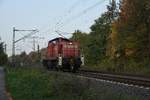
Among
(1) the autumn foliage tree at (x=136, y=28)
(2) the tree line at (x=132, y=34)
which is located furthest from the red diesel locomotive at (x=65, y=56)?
(1) the autumn foliage tree at (x=136, y=28)

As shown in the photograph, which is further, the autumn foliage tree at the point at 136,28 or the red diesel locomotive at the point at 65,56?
the autumn foliage tree at the point at 136,28

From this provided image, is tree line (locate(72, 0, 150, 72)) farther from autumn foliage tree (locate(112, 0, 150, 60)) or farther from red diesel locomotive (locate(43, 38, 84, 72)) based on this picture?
red diesel locomotive (locate(43, 38, 84, 72))

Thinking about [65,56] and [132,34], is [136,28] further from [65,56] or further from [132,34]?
[65,56]

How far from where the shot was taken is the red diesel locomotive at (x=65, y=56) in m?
48.6

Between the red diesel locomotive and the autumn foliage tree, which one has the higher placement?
the autumn foliage tree

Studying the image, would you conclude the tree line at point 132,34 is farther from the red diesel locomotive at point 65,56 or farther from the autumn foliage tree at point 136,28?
the red diesel locomotive at point 65,56

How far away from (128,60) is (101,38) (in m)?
36.7

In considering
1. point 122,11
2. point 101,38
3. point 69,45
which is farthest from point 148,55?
point 101,38

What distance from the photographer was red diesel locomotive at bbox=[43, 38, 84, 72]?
4858 centimetres

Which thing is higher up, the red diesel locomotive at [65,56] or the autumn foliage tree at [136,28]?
the autumn foliage tree at [136,28]

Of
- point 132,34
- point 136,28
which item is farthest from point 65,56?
point 136,28

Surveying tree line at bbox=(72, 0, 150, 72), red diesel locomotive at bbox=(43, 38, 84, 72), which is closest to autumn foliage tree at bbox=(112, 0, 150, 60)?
Answer: tree line at bbox=(72, 0, 150, 72)

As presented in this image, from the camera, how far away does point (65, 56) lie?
49.6m

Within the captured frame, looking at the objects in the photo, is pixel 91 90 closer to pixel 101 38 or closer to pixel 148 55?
pixel 148 55
